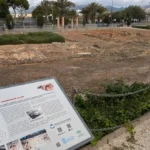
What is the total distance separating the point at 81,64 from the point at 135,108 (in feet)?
20.6

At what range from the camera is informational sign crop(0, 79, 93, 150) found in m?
2.75

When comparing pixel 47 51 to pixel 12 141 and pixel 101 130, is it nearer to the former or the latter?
pixel 101 130

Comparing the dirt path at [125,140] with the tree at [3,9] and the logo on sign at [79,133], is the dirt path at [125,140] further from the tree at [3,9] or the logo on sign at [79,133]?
the tree at [3,9]

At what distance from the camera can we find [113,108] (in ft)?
15.3

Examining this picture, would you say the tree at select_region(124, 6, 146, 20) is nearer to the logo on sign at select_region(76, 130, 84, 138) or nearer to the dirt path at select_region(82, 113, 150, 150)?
the dirt path at select_region(82, 113, 150, 150)

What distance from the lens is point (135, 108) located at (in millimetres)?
4695

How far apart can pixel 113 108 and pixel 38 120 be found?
2.07 metres

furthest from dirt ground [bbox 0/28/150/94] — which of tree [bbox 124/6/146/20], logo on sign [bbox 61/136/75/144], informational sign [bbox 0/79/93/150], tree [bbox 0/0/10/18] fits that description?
tree [bbox 124/6/146/20]

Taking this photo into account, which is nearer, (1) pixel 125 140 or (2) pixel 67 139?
(2) pixel 67 139

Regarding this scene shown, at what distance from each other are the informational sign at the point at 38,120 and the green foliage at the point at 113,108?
808 millimetres

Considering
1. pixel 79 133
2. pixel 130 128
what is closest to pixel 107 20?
pixel 130 128

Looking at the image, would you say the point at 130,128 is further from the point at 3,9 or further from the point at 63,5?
the point at 63,5

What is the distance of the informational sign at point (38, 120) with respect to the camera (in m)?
2.75

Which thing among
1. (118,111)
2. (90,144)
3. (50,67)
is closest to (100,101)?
(118,111)
